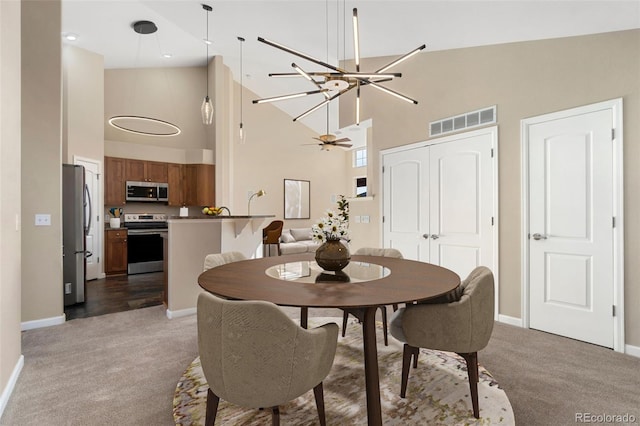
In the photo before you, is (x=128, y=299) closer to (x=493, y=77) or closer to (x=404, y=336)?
(x=404, y=336)

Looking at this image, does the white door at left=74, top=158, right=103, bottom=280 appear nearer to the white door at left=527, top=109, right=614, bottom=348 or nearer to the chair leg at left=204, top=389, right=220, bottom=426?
the chair leg at left=204, top=389, right=220, bottom=426

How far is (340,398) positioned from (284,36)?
4.43 meters

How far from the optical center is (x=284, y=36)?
4.48 meters

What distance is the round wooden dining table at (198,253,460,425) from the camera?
4.88 feet

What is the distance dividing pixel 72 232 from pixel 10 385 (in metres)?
2.34

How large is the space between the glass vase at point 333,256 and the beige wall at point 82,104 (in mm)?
5195

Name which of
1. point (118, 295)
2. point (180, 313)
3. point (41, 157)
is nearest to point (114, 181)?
point (118, 295)

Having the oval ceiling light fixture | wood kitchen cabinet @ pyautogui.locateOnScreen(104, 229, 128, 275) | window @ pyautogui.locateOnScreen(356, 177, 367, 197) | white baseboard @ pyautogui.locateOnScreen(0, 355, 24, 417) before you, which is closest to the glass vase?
white baseboard @ pyautogui.locateOnScreen(0, 355, 24, 417)

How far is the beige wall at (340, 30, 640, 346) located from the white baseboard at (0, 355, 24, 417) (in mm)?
4189

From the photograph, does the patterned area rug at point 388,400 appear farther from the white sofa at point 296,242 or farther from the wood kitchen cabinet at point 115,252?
the white sofa at point 296,242

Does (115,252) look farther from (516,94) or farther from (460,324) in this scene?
(516,94)

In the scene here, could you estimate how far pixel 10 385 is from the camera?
206 centimetres

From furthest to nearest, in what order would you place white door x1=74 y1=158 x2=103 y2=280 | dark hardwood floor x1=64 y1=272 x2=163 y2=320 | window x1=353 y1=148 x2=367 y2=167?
window x1=353 y1=148 x2=367 y2=167
white door x1=74 y1=158 x2=103 y2=280
dark hardwood floor x1=64 y1=272 x2=163 y2=320

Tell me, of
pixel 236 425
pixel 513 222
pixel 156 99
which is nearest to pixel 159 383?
pixel 236 425
